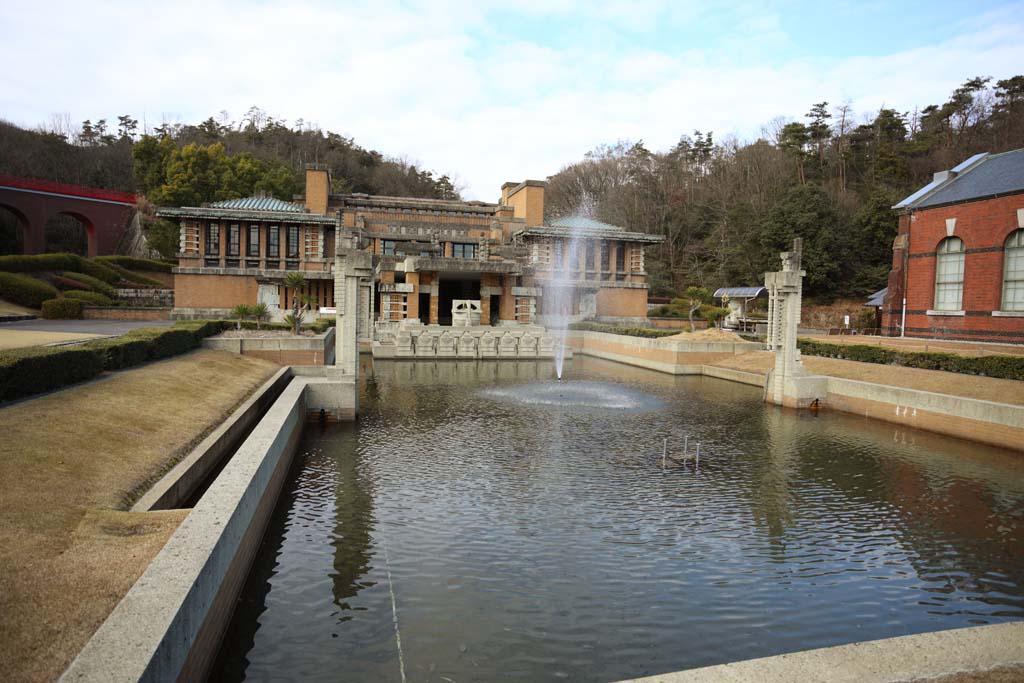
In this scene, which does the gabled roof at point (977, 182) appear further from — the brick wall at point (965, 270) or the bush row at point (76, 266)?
the bush row at point (76, 266)

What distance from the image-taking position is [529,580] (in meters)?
8.03

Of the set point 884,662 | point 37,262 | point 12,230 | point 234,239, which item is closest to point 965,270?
point 884,662

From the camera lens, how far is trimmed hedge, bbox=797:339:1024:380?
18.5m

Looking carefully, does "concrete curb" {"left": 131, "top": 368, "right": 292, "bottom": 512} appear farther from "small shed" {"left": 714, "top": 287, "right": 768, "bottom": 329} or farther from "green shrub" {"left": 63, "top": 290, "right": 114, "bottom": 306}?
"small shed" {"left": 714, "top": 287, "right": 768, "bottom": 329}

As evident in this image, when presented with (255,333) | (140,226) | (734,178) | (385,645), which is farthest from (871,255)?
(140,226)

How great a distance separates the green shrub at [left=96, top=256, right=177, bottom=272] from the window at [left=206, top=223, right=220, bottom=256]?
11.5 meters

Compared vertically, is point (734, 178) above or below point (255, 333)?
above

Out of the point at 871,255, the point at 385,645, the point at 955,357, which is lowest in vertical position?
the point at 385,645

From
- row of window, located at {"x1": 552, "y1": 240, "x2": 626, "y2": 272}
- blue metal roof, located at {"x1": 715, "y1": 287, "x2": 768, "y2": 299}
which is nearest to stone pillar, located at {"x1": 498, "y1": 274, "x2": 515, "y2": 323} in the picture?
row of window, located at {"x1": 552, "y1": 240, "x2": 626, "y2": 272}

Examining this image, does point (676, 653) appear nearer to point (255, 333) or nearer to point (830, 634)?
point (830, 634)

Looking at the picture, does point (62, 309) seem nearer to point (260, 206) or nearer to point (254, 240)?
point (254, 240)

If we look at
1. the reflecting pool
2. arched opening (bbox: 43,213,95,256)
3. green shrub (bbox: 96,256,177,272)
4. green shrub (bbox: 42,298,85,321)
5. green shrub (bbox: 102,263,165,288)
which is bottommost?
the reflecting pool

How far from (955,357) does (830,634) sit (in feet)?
56.5

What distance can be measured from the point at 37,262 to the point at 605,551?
4353 centimetres
